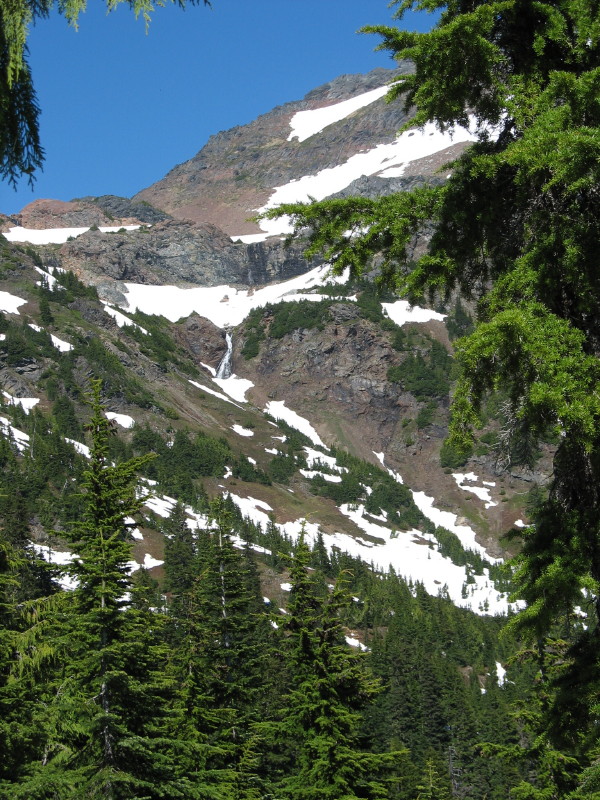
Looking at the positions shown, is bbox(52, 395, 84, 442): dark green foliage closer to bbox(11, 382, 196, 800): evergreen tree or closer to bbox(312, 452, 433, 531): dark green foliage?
bbox(312, 452, 433, 531): dark green foliage

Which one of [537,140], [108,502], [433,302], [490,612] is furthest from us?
[490,612]

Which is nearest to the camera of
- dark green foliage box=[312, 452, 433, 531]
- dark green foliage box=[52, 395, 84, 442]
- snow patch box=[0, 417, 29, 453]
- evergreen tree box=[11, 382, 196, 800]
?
evergreen tree box=[11, 382, 196, 800]

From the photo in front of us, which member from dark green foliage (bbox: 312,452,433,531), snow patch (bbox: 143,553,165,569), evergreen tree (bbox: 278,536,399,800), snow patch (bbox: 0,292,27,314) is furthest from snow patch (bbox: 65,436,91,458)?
evergreen tree (bbox: 278,536,399,800)

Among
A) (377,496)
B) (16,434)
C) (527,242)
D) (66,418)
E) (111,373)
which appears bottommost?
(527,242)

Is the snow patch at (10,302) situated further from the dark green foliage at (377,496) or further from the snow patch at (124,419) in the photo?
the dark green foliage at (377,496)

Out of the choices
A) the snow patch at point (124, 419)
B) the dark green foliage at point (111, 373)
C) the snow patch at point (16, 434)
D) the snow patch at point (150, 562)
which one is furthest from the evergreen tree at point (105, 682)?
the dark green foliage at point (111, 373)

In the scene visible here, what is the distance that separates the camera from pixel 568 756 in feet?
51.9

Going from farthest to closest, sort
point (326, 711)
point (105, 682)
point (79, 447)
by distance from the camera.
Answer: point (79, 447)
point (326, 711)
point (105, 682)

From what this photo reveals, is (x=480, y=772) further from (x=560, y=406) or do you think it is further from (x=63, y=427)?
(x=63, y=427)

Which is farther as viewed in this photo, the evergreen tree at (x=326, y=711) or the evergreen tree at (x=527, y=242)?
the evergreen tree at (x=326, y=711)

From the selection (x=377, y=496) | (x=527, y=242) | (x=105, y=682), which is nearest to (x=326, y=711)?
(x=105, y=682)

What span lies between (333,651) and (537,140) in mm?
12975

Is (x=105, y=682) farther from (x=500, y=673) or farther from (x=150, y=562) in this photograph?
(x=500, y=673)

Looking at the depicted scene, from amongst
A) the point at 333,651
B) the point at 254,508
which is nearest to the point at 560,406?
the point at 333,651
